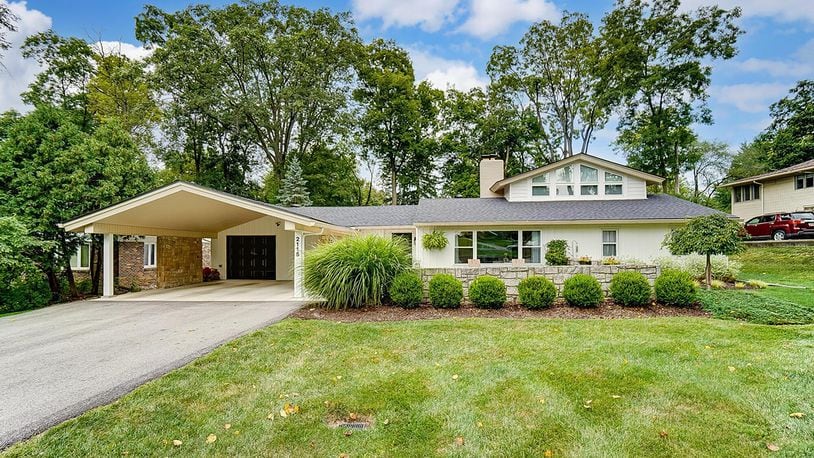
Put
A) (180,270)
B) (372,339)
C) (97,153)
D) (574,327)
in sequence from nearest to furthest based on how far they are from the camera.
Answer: (372,339)
(574,327)
(97,153)
(180,270)

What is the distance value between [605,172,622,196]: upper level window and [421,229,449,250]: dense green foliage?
724cm

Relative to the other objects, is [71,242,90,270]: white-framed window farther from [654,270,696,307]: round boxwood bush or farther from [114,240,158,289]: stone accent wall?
[654,270,696,307]: round boxwood bush

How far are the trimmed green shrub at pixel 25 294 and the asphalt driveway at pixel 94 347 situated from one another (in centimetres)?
91

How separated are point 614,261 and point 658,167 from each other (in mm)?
15335

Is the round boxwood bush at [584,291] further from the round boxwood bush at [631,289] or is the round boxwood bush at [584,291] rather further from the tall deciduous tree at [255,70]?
the tall deciduous tree at [255,70]

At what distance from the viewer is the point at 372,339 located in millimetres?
5895

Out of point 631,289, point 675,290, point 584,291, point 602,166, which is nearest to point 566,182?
point 602,166

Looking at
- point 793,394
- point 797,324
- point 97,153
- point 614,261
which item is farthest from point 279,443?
point 97,153

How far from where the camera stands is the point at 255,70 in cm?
2430

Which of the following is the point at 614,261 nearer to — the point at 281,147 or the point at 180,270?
the point at 180,270

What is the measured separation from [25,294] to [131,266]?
10.6 ft

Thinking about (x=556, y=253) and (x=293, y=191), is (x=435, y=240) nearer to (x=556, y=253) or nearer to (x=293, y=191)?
(x=556, y=253)

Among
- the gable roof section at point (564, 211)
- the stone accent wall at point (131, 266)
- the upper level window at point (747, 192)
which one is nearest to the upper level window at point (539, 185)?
the gable roof section at point (564, 211)

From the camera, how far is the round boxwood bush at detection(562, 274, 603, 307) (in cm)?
782
